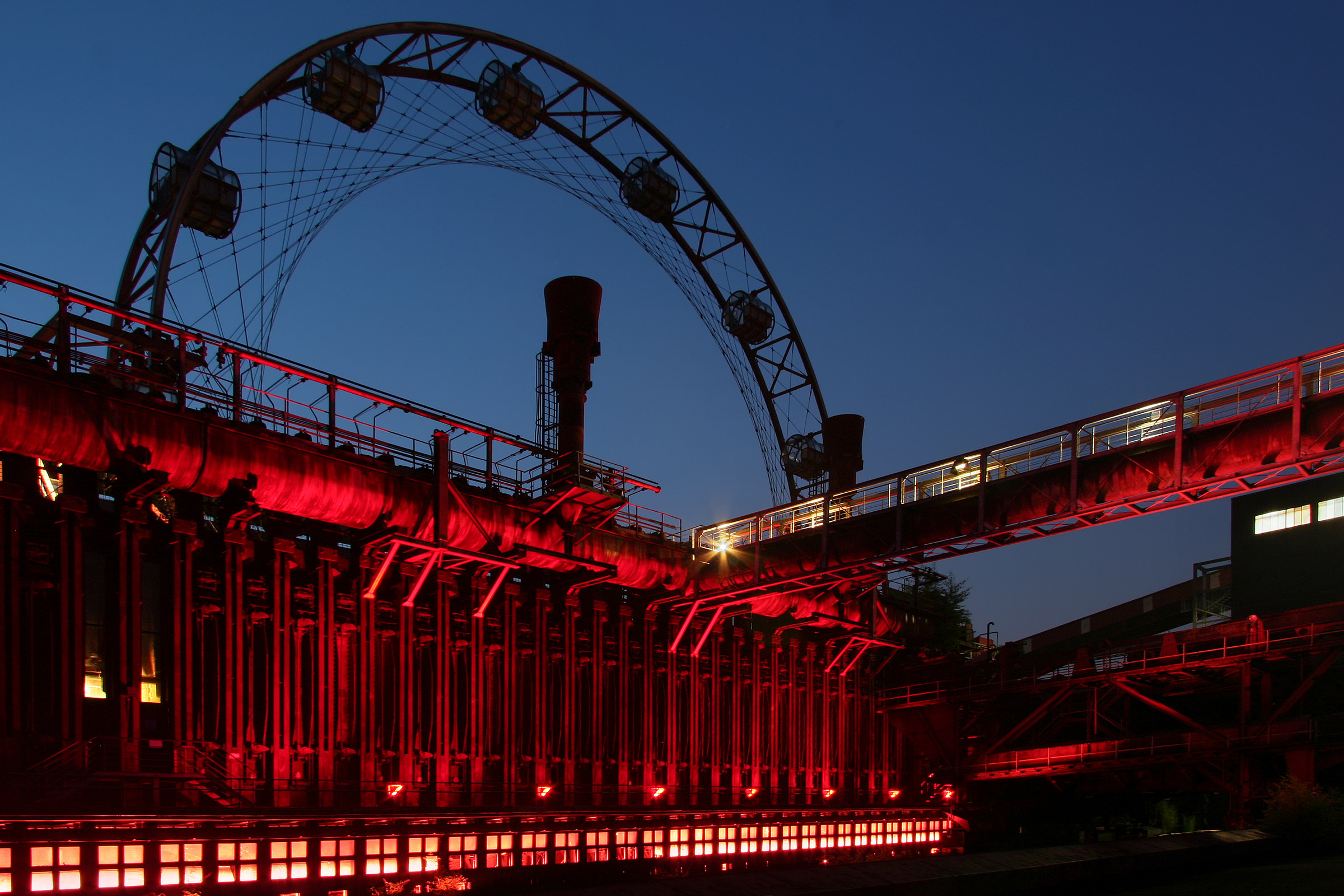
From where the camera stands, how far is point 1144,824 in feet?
Answer: 177

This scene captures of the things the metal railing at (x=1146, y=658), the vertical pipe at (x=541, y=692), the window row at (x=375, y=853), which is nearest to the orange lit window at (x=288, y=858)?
the window row at (x=375, y=853)

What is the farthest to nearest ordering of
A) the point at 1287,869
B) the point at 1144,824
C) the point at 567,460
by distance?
the point at 1144,824 < the point at 567,460 < the point at 1287,869

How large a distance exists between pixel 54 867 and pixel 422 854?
834 centimetres

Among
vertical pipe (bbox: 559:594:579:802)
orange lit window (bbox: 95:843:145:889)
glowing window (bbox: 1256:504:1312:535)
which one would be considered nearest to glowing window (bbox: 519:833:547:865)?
vertical pipe (bbox: 559:594:579:802)

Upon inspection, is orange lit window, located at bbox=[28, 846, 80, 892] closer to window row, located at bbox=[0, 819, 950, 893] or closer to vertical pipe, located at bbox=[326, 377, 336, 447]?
window row, located at bbox=[0, 819, 950, 893]

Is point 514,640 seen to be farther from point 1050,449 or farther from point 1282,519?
point 1282,519

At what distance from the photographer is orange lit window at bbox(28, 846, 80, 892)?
20.3m

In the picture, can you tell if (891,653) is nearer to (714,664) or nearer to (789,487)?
(789,487)

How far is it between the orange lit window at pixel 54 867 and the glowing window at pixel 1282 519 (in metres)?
54.7

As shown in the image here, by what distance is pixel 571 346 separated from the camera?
115ft

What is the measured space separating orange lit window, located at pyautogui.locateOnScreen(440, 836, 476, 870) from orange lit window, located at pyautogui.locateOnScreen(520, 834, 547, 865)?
166 cm

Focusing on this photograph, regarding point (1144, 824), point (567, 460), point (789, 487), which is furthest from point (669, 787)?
point (1144, 824)

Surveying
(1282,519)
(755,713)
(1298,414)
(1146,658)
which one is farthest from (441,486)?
(1282,519)

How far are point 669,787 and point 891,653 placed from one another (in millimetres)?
15202
